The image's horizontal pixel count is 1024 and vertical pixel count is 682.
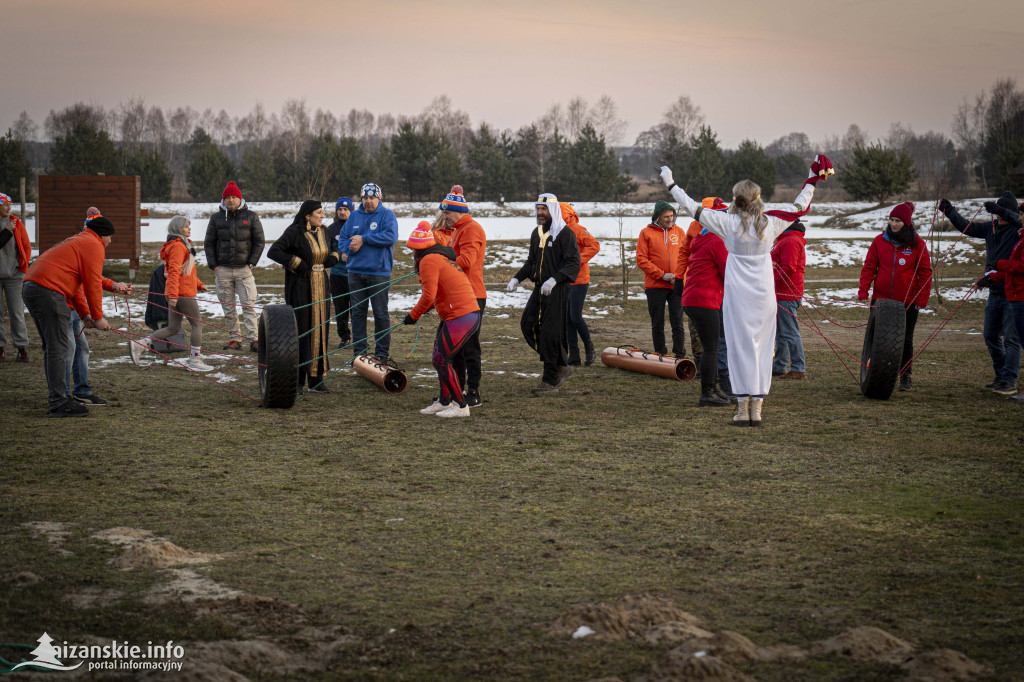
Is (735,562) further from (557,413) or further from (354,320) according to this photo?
(354,320)

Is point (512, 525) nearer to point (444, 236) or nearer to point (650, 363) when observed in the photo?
point (444, 236)

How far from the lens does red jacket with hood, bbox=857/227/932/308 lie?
901cm

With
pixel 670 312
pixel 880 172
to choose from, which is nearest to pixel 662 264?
pixel 670 312

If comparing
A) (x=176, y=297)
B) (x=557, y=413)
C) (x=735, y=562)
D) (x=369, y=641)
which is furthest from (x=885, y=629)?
(x=176, y=297)

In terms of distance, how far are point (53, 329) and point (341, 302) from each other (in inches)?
173

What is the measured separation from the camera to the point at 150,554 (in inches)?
179

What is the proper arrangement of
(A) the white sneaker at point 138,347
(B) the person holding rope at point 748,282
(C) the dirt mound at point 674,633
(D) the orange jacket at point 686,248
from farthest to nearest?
(A) the white sneaker at point 138,347 → (D) the orange jacket at point 686,248 → (B) the person holding rope at point 748,282 → (C) the dirt mound at point 674,633

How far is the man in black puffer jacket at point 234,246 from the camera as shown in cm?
1120

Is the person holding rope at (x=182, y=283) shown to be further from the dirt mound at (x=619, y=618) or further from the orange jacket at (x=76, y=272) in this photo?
the dirt mound at (x=619, y=618)

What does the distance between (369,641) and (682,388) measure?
6494mm

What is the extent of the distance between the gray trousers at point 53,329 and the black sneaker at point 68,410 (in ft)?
0.10

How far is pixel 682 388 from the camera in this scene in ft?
31.8

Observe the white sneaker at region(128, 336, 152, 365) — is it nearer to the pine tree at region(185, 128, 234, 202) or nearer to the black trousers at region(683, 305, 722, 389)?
the black trousers at region(683, 305, 722, 389)

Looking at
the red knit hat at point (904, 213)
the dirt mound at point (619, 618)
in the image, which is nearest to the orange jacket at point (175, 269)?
the red knit hat at point (904, 213)
